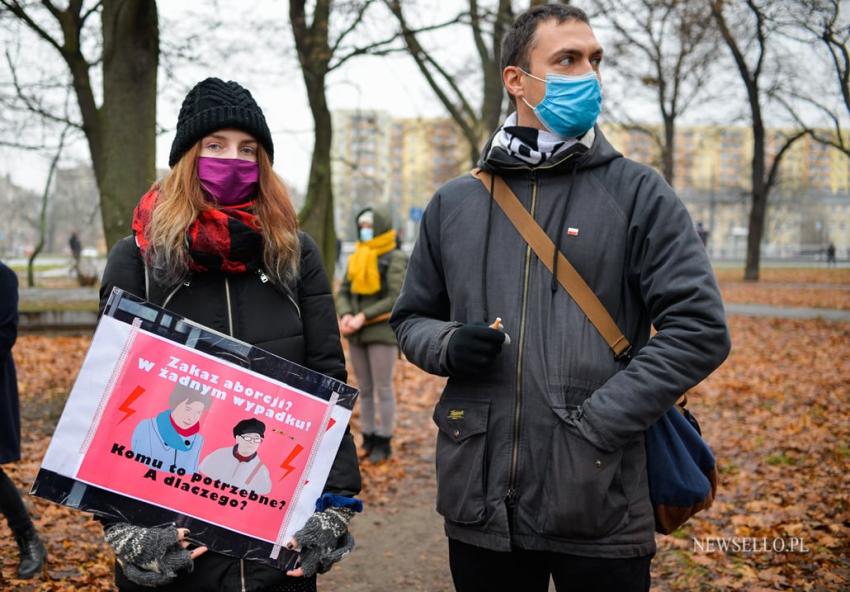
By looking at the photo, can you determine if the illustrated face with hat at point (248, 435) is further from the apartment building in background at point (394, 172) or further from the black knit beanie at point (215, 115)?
the apartment building in background at point (394, 172)

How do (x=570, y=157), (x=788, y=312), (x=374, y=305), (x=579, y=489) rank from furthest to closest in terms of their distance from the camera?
(x=788, y=312), (x=374, y=305), (x=570, y=157), (x=579, y=489)

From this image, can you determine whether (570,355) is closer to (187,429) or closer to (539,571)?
(539,571)

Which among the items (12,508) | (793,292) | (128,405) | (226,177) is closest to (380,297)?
(12,508)

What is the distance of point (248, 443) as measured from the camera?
7.13 ft

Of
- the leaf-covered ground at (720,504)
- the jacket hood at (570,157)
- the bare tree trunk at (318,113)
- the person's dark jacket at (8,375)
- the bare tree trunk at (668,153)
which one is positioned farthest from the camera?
the bare tree trunk at (668,153)

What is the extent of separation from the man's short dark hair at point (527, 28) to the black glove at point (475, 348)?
870 millimetres

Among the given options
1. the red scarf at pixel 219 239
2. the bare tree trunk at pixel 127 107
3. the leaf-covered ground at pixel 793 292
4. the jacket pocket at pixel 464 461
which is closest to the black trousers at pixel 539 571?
the jacket pocket at pixel 464 461

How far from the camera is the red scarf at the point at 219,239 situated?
223 cm

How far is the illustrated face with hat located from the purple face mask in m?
0.69

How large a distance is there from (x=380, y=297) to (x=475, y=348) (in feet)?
16.2

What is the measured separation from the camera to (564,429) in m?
2.09

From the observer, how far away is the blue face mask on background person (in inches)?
90.0

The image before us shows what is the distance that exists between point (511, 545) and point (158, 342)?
44.7 inches

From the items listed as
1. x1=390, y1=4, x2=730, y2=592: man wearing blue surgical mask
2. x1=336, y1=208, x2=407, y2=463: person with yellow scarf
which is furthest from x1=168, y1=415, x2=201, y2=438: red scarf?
x1=336, y1=208, x2=407, y2=463: person with yellow scarf
